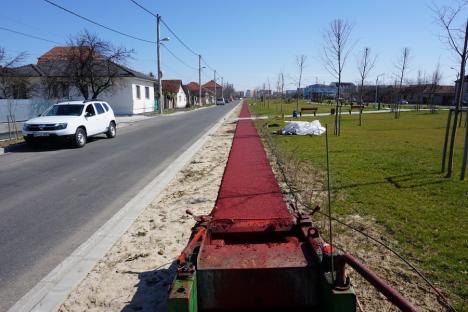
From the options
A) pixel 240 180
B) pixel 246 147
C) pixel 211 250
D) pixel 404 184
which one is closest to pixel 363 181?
pixel 404 184

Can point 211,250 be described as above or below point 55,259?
above

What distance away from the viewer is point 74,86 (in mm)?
32406

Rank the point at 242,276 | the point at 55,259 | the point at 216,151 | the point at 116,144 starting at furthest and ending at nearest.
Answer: the point at 116,144 → the point at 216,151 → the point at 55,259 → the point at 242,276

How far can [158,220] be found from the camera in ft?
19.7

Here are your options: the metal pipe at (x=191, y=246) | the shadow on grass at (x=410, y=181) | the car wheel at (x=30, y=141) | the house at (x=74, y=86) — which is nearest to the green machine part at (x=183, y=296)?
the metal pipe at (x=191, y=246)

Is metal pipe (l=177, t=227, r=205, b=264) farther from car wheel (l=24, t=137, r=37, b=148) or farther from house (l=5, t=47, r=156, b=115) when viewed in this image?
house (l=5, t=47, r=156, b=115)

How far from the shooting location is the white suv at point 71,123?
14.4 metres

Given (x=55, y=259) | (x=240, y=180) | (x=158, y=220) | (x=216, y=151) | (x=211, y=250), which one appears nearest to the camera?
(x=211, y=250)

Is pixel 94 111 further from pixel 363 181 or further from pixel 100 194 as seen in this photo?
pixel 363 181

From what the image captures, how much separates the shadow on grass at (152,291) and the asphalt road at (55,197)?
116 cm

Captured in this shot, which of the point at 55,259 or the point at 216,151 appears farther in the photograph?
the point at 216,151

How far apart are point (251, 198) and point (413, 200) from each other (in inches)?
111

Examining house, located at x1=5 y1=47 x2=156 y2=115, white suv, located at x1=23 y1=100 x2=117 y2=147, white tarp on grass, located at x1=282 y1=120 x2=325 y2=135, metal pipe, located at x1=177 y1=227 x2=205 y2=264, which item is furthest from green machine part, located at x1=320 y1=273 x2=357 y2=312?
house, located at x1=5 y1=47 x2=156 y2=115

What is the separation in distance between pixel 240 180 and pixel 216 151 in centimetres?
510
